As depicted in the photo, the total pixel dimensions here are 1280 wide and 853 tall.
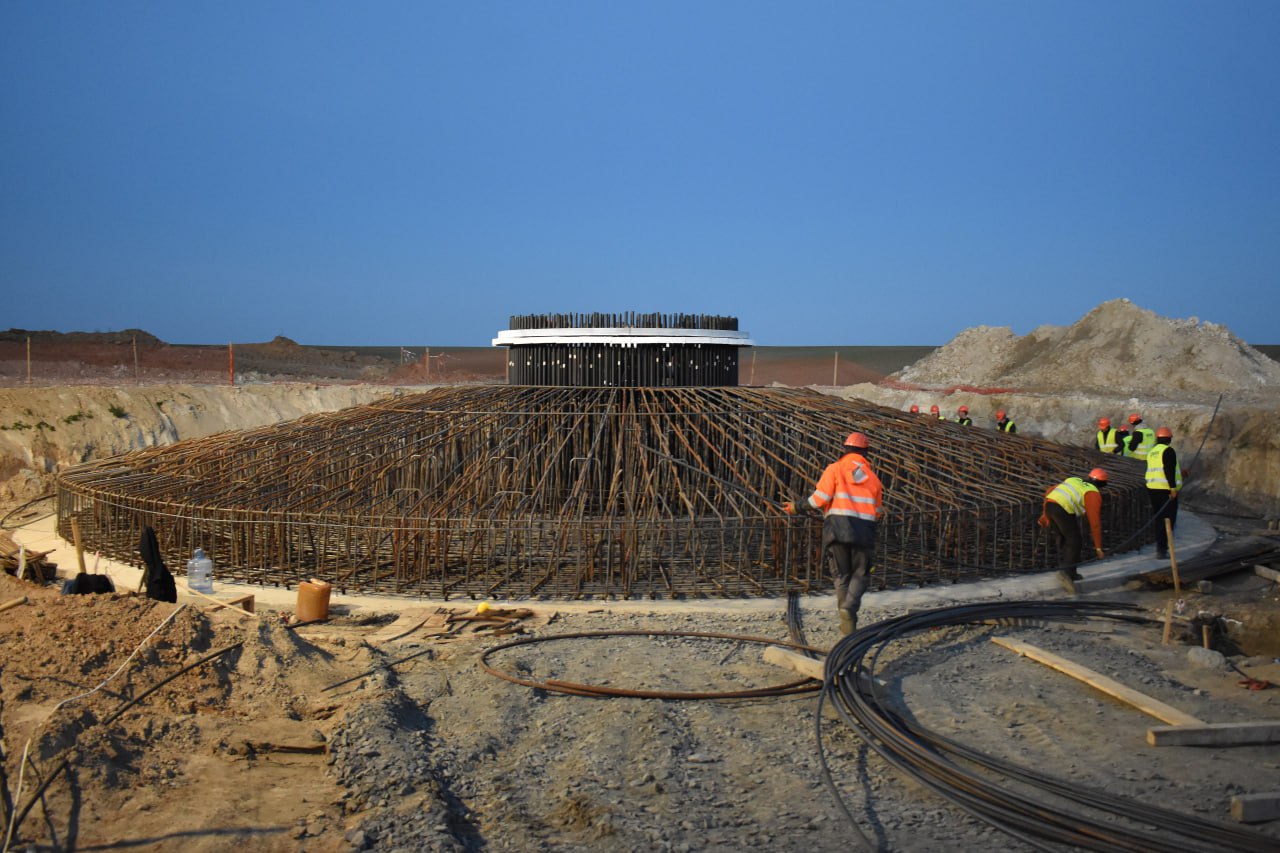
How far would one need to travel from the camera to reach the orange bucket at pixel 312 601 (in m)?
11.6

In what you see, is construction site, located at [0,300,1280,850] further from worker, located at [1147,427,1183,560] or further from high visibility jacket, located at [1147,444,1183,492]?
high visibility jacket, located at [1147,444,1183,492]

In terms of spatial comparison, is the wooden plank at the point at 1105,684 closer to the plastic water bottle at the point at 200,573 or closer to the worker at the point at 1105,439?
the plastic water bottle at the point at 200,573

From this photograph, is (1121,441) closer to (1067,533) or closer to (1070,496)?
(1070,496)

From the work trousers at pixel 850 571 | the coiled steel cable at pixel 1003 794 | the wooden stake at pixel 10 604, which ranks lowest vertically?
the coiled steel cable at pixel 1003 794

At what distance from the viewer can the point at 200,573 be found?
12.2 meters

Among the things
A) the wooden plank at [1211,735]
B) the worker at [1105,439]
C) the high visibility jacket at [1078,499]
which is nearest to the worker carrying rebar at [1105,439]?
the worker at [1105,439]

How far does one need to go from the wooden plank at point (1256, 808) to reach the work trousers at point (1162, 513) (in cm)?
964

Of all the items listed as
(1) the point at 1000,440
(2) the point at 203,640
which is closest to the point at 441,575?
(2) the point at 203,640

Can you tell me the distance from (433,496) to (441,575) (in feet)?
5.04

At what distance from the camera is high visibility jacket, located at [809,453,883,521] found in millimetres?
10016

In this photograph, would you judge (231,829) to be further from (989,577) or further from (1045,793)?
(989,577)

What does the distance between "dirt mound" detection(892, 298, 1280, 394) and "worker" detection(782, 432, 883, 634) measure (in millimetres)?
30061

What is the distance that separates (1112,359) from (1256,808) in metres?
37.5

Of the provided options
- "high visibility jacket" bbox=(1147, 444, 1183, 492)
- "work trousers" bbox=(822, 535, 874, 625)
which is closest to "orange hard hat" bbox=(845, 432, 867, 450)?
Answer: "work trousers" bbox=(822, 535, 874, 625)
